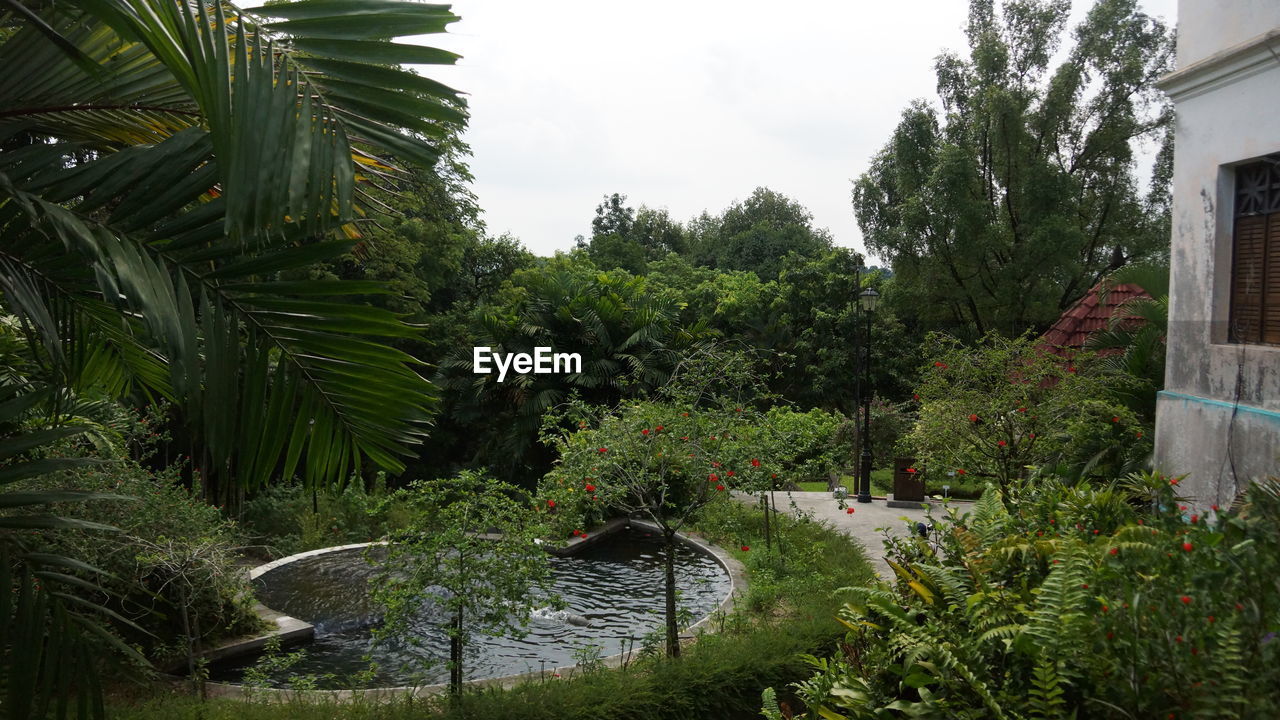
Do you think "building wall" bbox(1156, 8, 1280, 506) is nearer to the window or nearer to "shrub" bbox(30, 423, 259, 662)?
the window

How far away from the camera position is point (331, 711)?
5.61 metres

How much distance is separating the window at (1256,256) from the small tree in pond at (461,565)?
5.65m

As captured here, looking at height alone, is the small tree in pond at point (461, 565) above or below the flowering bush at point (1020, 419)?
below

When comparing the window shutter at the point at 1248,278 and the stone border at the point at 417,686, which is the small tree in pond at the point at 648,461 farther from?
the window shutter at the point at 1248,278

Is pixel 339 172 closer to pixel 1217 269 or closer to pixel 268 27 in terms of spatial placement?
pixel 268 27

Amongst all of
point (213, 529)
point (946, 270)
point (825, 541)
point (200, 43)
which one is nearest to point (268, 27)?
point (200, 43)

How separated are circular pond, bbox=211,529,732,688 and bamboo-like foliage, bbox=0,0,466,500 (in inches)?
170

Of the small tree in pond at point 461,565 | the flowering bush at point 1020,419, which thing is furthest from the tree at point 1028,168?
the small tree in pond at point 461,565

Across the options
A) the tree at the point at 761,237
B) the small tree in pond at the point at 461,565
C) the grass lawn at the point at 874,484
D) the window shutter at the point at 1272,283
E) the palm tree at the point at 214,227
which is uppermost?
the tree at the point at 761,237

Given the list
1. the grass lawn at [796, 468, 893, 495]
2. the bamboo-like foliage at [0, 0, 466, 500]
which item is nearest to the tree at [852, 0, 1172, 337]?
the grass lawn at [796, 468, 893, 495]

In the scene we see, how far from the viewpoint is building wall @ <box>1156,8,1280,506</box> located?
587 centimetres

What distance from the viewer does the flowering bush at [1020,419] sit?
30.7 ft

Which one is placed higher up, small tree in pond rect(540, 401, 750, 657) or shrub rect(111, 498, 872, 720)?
small tree in pond rect(540, 401, 750, 657)

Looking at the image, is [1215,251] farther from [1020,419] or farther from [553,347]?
[553,347]
